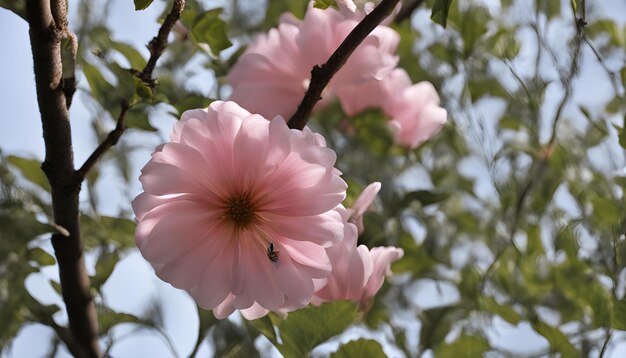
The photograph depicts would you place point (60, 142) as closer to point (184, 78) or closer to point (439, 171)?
point (184, 78)

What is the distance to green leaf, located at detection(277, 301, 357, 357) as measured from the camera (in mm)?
507

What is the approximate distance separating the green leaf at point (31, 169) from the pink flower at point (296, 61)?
0.16 meters

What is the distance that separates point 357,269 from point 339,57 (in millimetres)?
141

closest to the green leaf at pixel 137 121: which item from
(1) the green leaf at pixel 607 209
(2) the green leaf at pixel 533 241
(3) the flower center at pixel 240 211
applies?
(3) the flower center at pixel 240 211

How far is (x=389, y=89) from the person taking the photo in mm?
752

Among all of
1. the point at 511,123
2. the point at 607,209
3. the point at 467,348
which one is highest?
the point at 511,123

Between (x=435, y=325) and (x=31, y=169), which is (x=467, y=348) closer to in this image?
(x=435, y=325)

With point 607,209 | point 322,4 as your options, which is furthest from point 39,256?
point 607,209

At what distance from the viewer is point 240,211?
488 mm

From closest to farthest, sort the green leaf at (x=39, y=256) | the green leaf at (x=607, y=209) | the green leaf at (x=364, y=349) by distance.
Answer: the green leaf at (x=364, y=349)
the green leaf at (x=39, y=256)
the green leaf at (x=607, y=209)

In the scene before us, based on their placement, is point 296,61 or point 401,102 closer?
point 296,61

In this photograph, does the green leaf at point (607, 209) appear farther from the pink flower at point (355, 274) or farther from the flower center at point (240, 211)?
the flower center at point (240, 211)

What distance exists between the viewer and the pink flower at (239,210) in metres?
0.44

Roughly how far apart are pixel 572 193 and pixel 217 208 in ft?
1.93
